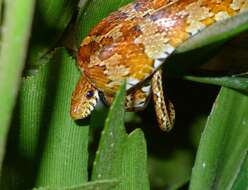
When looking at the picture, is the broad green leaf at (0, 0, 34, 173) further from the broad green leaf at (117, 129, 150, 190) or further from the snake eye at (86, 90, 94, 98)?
the snake eye at (86, 90, 94, 98)

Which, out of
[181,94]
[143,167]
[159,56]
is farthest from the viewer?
[181,94]

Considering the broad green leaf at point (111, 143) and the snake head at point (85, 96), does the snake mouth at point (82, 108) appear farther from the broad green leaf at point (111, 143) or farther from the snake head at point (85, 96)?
the broad green leaf at point (111, 143)

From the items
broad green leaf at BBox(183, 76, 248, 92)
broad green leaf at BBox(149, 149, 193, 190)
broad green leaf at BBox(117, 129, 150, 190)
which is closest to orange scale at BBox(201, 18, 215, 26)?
broad green leaf at BBox(183, 76, 248, 92)

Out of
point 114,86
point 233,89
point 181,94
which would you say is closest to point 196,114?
point 181,94

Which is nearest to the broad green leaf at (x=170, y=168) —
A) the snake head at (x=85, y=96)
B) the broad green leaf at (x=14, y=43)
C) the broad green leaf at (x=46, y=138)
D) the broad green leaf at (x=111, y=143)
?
the snake head at (x=85, y=96)

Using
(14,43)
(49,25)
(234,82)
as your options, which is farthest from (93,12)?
(14,43)

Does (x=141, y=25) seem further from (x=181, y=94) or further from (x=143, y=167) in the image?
(x=181, y=94)
